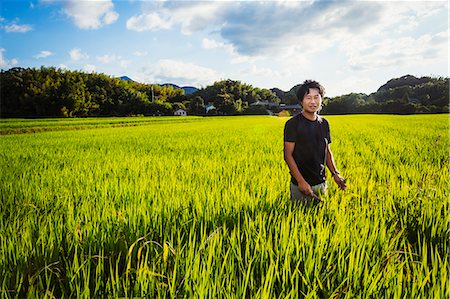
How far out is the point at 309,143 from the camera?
2270 millimetres

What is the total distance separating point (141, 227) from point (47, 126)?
23.1 m

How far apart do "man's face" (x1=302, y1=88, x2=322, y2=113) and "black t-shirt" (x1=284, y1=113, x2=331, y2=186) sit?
87mm

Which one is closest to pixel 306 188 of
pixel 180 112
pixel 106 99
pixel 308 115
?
pixel 308 115

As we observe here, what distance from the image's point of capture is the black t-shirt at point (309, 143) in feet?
7.36

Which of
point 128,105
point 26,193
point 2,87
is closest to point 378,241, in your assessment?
point 26,193

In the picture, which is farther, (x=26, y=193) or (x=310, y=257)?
(x=26, y=193)

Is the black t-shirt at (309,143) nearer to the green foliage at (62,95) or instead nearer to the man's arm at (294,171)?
the man's arm at (294,171)

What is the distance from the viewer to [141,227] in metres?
1.84

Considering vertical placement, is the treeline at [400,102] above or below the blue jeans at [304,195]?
above

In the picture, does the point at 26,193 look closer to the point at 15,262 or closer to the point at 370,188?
the point at 15,262

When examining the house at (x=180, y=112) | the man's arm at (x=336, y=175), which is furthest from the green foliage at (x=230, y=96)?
the man's arm at (x=336, y=175)

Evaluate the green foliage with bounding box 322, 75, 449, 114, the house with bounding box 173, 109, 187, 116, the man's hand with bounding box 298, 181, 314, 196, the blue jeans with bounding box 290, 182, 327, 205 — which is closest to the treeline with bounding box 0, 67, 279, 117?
the house with bounding box 173, 109, 187, 116

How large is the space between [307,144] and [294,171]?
26 centimetres

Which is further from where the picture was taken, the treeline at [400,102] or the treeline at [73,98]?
the treeline at [400,102]
